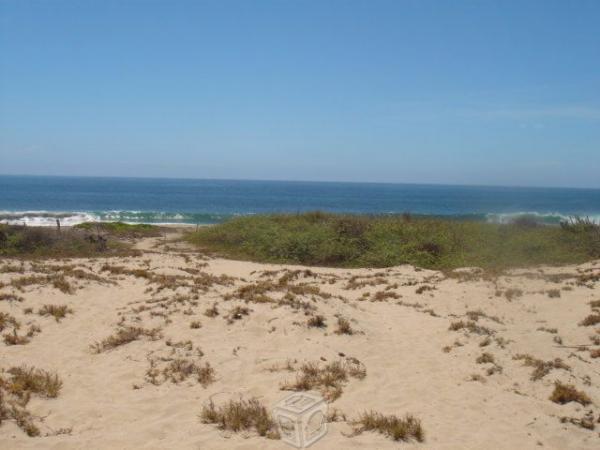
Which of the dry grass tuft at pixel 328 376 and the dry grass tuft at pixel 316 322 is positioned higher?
the dry grass tuft at pixel 316 322

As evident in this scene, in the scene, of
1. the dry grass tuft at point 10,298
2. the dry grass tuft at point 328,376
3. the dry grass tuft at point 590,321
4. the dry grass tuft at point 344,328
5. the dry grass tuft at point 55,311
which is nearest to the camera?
the dry grass tuft at point 328,376

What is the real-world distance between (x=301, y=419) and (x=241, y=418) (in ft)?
2.75

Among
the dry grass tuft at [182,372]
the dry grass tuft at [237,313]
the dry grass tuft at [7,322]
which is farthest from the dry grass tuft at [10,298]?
the dry grass tuft at [182,372]

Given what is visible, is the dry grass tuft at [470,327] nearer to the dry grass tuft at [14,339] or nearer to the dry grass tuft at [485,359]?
the dry grass tuft at [485,359]

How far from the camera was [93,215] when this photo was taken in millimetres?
61594

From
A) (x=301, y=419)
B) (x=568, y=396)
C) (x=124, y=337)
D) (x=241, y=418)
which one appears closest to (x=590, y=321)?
(x=568, y=396)

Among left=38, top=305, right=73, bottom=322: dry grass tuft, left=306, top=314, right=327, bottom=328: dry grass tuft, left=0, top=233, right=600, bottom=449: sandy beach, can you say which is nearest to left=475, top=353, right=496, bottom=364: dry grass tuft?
left=0, top=233, right=600, bottom=449: sandy beach

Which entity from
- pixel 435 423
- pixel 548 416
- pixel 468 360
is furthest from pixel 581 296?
pixel 435 423

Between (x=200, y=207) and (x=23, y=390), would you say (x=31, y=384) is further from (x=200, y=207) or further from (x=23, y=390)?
(x=200, y=207)

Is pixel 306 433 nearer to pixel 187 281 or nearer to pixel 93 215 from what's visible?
pixel 187 281

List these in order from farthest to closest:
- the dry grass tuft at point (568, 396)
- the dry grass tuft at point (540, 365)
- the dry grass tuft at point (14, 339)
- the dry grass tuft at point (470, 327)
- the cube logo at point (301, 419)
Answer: the dry grass tuft at point (470, 327) → the dry grass tuft at point (14, 339) → the dry grass tuft at point (540, 365) → the dry grass tuft at point (568, 396) → the cube logo at point (301, 419)

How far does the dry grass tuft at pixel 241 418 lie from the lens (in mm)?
6949

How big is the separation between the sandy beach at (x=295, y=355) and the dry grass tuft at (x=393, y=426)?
0.38 feet

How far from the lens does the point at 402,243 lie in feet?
94.9
